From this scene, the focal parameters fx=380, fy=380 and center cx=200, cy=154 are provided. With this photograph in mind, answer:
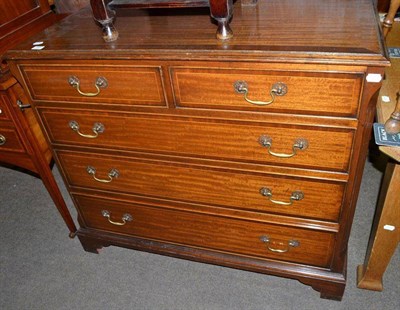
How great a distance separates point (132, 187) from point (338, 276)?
884 mm

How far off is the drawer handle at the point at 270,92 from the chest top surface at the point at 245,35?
0.08 m

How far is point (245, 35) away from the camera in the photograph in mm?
1116

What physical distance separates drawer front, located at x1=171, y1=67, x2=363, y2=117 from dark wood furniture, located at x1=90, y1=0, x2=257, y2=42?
13cm

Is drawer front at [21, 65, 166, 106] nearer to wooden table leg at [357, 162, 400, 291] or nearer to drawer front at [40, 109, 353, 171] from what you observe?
drawer front at [40, 109, 353, 171]

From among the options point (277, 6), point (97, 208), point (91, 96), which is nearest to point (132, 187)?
→ point (97, 208)

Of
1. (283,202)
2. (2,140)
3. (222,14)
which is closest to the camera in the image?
(222,14)

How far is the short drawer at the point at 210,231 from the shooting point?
144cm

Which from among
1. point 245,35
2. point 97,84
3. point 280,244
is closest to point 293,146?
point 245,35

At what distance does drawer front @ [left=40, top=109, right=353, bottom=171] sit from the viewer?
114 centimetres

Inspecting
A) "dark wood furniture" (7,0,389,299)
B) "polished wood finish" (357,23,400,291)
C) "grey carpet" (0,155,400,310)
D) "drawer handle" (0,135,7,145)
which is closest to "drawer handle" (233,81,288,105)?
"dark wood furniture" (7,0,389,299)

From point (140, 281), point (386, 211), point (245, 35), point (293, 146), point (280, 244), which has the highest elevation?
point (245, 35)

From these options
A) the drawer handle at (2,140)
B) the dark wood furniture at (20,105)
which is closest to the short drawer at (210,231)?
the dark wood furniture at (20,105)

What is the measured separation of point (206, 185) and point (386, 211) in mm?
638

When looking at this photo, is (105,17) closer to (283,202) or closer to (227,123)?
(227,123)
